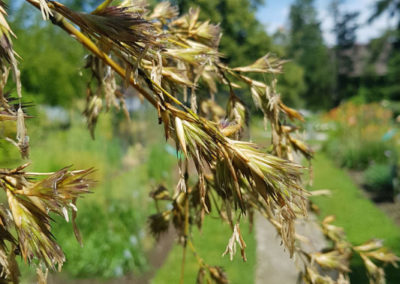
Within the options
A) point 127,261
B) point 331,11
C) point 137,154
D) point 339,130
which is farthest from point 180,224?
point 331,11

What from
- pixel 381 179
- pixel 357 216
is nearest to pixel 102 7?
pixel 357 216

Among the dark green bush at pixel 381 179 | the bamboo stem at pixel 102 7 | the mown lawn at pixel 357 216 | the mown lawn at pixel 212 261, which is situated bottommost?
the mown lawn at pixel 212 261

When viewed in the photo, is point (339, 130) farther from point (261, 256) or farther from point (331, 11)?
point (331, 11)

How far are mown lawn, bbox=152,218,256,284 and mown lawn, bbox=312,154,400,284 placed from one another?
1146mm

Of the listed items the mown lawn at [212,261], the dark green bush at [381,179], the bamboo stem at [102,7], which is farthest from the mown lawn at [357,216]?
the bamboo stem at [102,7]

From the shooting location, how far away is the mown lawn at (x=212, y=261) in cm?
426

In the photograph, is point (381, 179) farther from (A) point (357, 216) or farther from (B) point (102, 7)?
(B) point (102, 7)

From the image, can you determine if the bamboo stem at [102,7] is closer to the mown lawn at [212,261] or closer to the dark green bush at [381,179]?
the mown lawn at [212,261]

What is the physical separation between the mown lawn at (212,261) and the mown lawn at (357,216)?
45.1 inches

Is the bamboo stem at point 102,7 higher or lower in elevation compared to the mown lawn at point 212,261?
higher

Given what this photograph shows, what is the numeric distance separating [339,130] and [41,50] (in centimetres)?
952

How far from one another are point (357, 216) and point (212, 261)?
11.1 feet

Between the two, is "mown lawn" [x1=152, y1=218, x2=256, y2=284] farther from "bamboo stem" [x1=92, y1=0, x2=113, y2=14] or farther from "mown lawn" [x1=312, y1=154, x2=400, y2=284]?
"bamboo stem" [x1=92, y1=0, x2=113, y2=14]

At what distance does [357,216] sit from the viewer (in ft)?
21.8
